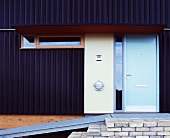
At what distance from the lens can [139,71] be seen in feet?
20.6

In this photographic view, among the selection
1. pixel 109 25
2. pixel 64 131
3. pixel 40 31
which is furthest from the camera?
pixel 40 31

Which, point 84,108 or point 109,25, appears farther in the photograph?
point 84,108

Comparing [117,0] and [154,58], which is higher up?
[117,0]

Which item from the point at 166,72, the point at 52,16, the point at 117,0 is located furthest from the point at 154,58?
the point at 52,16

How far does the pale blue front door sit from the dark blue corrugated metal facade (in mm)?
216

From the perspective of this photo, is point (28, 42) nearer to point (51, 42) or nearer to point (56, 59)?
point (51, 42)

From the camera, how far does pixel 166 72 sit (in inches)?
243

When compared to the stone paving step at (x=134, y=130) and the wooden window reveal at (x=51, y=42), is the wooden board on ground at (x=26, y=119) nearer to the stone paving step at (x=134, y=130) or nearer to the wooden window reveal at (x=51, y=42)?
the wooden window reveal at (x=51, y=42)

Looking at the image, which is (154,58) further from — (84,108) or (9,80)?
(9,80)

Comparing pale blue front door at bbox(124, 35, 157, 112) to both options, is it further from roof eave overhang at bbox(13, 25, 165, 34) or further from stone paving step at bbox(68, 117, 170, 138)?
stone paving step at bbox(68, 117, 170, 138)

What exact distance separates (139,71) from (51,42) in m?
2.30

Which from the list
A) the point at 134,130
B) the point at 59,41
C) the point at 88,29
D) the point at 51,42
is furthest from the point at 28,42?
the point at 134,130

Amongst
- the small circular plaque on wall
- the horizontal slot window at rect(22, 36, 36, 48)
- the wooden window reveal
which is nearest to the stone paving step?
the small circular plaque on wall

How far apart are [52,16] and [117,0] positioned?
167 centimetres
